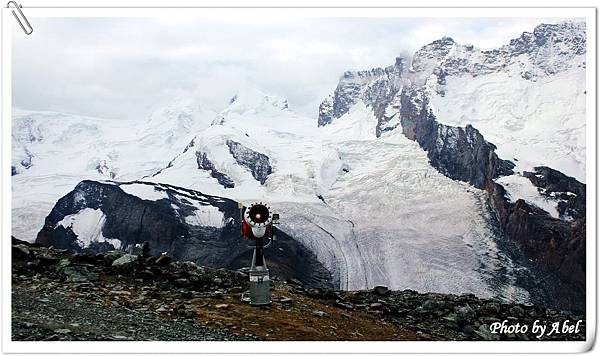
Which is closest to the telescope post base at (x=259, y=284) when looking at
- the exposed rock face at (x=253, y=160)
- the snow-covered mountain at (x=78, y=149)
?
the snow-covered mountain at (x=78, y=149)

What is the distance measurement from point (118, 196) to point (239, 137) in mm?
4442

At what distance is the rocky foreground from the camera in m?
6.24

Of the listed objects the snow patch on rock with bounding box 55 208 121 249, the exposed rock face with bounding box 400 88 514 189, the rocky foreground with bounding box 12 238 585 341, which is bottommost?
the rocky foreground with bounding box 12 238 585 341

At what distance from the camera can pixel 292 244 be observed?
17.4 m

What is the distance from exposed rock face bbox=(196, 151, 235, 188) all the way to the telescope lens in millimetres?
12242

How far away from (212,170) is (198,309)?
12.9 meters

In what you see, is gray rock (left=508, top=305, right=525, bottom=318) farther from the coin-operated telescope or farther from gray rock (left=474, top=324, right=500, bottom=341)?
the coin-operated telescope

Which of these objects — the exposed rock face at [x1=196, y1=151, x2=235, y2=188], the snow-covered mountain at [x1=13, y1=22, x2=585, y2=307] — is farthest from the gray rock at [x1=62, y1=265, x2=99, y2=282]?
the exposed rock face at [x1=196, y1=151, x2=235, y2=188]

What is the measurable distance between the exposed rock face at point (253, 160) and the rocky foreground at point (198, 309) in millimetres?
10666

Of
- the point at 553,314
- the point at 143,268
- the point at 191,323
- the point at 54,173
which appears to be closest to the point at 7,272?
the point at 143,268

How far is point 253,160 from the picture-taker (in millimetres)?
19703

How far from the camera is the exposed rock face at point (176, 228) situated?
53.5ft

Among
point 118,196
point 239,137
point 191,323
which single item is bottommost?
point 191,323

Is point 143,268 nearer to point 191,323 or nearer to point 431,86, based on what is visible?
point 191,323
